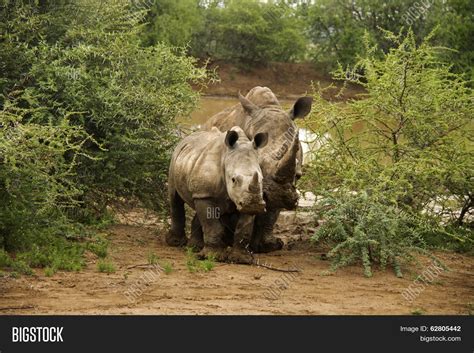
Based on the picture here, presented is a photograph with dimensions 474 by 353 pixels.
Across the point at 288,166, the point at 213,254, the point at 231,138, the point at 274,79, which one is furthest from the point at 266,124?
the point at 274,79

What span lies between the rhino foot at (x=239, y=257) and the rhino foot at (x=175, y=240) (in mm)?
1589

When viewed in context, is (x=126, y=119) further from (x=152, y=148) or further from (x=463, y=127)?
(x=463, y=127)

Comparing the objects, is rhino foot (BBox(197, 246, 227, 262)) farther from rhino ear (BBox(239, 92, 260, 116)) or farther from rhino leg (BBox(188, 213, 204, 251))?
rhino ear (BBox(239, 92, 260, 116))

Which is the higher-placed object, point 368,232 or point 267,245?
point 368,232

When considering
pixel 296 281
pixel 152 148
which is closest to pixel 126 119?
pixel 152 148

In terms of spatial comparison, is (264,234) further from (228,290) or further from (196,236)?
(228,290)

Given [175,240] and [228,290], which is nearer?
[228,290]

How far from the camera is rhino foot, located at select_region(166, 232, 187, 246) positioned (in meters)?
12.2

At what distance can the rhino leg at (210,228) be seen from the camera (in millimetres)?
10812

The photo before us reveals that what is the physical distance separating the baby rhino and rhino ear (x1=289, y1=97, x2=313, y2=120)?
112 cm

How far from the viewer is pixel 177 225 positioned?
12.3 metres

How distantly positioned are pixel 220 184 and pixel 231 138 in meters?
0.58

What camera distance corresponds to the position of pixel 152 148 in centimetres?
1371

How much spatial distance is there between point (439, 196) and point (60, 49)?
5954 millimetres
